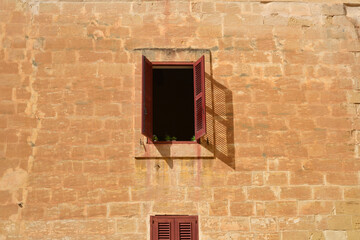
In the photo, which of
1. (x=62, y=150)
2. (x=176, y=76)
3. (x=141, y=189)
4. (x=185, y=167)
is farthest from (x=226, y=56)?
(x=176, y=76)

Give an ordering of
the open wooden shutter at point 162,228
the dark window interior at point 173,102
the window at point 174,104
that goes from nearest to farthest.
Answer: the open wooden shutter at point 162,228 → the window at point 174,104 → the dark window interior at point 173,102

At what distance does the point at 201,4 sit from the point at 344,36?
8.72ft

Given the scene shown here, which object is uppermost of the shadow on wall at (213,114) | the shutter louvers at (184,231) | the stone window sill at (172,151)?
the shadow on wall at (213,114)

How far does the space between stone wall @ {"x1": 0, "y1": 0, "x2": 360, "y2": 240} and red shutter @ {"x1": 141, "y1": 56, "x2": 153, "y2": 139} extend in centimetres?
23

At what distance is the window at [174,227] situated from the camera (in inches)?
279

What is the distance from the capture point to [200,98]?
7355 millimetres

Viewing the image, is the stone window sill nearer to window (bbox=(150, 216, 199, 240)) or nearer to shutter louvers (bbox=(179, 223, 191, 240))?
Result: window (bbox=(150, 216, 199, 240))

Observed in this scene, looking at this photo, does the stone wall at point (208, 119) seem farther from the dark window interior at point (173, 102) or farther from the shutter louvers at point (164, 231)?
the dark window interior at point (173, 102)

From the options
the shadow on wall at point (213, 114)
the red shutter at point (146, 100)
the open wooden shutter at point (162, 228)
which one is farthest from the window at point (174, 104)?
the open wooden shutter at point (162, 228)

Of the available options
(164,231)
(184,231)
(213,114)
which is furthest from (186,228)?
(213,114)

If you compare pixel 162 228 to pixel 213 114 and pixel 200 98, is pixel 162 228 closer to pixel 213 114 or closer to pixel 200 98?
pixel 213 114

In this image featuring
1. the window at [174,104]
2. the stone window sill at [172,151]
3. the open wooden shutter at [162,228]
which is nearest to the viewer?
the open wooden shutter at [162,228]

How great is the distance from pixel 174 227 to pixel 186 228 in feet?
0.63

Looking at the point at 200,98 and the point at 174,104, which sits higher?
the point at 174,104
